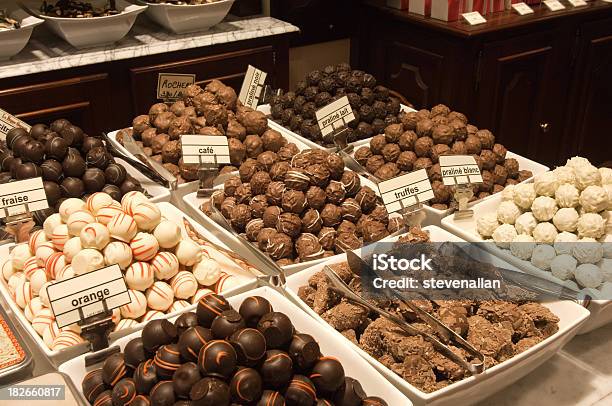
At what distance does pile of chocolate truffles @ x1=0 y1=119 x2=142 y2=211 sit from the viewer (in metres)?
1.67

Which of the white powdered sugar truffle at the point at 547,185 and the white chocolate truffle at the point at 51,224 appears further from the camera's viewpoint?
the white powdered sugar truffle at the point at 547,185

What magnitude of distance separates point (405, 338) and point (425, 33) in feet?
8.30

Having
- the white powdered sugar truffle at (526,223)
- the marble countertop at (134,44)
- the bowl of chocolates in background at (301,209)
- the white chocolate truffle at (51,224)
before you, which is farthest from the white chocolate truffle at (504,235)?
the marble countertop at (134,44)

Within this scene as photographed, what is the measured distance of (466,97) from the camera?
132 inches

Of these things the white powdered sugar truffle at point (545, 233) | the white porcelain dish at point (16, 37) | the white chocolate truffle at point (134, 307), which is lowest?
the white chocolate truffle at point (134, 307)

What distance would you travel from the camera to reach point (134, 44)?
3.03 m

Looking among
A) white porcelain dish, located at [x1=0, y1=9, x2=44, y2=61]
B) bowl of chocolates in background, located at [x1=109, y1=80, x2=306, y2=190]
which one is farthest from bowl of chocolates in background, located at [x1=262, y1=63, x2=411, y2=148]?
white porcelain dish, located at [x1=0, y1=9, x2=44, y2=61]

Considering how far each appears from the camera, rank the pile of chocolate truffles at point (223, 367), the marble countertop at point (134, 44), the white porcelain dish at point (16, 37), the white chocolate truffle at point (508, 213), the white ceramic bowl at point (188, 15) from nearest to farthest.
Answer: the pile of chocolate truffles at point (223, 367) → the white chocolate truffle at point (508, 213) → the white porcelain dish at point (16, 37) → the marble countertop at point (134, 44) → the white ceramic bowl at point (188, 15)

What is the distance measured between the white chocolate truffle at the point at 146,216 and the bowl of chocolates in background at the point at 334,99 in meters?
0.88

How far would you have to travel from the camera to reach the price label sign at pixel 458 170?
1.77 m

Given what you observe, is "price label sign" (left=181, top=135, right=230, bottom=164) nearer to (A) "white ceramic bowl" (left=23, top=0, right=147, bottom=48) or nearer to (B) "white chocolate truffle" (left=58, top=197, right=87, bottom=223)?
(B) "white chocolate truffle" (left=58, top=197, right=87, bottom=223)

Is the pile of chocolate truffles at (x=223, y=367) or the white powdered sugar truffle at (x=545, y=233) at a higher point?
the pile of chocolate truffles at (x=223, y=367)

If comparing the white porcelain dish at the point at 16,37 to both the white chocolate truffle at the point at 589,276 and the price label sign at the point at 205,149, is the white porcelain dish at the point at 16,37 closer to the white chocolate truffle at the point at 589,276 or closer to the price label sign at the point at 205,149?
the price label sign at the point at 205,149

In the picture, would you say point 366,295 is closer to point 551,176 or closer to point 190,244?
point 190,244
